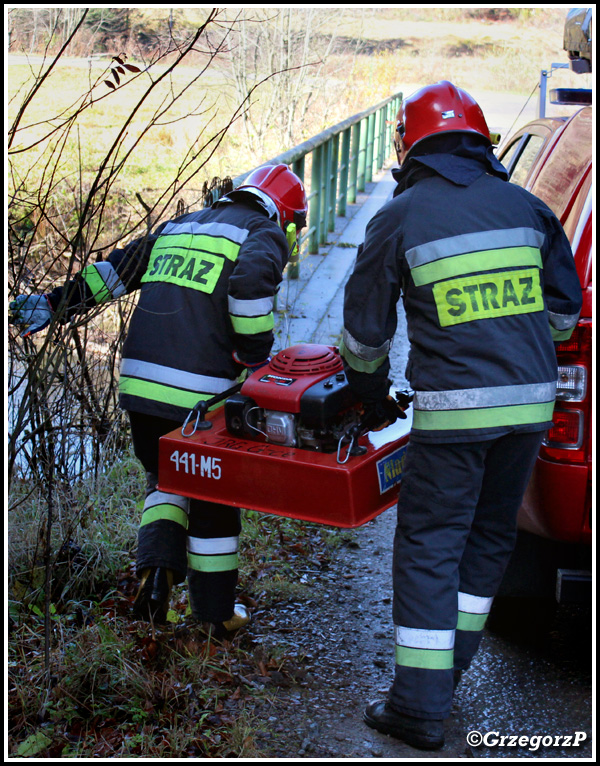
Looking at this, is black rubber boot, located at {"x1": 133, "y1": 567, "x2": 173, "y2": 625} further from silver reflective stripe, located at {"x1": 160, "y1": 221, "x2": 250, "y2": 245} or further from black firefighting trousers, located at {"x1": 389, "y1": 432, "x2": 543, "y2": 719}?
silver reflective stripe, located at {"x1": 160, "y1": 221, "x2": 250, "y2": 245}

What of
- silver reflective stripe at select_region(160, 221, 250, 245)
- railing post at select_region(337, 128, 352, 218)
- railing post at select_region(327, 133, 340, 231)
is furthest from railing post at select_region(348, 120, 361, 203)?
silver reflective stripe at select_region(160, 221, 250, 245)

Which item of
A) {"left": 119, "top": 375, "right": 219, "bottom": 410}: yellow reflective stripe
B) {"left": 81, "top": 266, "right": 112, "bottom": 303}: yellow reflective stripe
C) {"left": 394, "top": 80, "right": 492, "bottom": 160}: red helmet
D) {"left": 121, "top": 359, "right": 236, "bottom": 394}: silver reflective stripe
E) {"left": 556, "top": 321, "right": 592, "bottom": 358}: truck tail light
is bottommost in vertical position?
{"left": 119, "top": 375, "right": 219, "bottom": 410}: yellow reflective stripe

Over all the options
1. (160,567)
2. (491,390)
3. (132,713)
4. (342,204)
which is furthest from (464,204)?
(342,204)

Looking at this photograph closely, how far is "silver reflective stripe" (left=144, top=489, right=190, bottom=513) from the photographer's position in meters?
3.16

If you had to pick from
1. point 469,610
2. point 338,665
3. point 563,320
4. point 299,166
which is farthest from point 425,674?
point 299,166

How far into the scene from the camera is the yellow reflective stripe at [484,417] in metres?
2.51

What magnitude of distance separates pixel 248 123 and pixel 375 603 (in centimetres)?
954

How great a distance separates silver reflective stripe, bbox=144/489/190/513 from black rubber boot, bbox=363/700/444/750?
1.10 meters

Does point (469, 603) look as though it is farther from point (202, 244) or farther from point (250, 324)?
point (202, 244)

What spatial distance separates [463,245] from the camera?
2.52m

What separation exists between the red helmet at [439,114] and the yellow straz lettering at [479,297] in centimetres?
53

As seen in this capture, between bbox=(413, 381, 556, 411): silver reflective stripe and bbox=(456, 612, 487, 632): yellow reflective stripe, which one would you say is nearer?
bbox=(413, 381, 556, 411): silver reflective stripe

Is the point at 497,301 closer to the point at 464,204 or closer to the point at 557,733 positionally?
the point at 464,204

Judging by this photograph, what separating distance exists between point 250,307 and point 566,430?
118 centimetres
